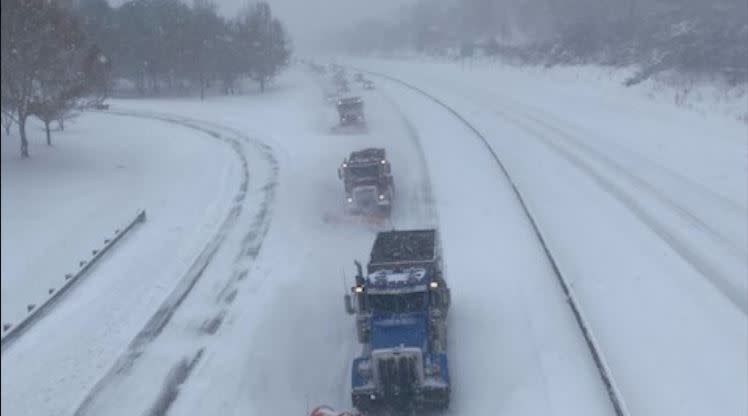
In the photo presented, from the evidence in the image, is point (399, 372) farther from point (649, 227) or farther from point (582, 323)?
point (649, 227)

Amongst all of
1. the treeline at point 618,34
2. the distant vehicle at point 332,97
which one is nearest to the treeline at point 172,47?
the distant vehicle at point 332,97

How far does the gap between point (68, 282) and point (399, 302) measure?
30.8ft

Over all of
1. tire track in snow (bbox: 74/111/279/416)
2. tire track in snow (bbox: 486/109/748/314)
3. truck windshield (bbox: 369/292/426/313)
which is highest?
truck windshield (bbox: 369/292/426/313)

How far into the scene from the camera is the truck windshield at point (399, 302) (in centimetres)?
1866

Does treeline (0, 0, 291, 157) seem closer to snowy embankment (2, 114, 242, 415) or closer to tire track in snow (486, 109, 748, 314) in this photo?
snowy embankment (2, 114, 242, 415)

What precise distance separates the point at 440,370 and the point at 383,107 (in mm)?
56424

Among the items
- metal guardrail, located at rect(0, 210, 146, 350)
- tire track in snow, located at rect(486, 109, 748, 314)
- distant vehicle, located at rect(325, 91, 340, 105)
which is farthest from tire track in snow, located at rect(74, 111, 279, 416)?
distant vehicle, located at rect(325, 91, 340, 105)

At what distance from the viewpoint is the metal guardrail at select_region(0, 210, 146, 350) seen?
15.6m

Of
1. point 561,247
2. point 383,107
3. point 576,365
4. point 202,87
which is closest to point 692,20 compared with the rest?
point 383,107

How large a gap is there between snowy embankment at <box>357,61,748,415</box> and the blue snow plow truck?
4313mm

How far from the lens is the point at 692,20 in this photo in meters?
78.9

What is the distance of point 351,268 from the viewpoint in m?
28.0

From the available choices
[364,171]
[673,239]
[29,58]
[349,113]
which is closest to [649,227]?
[673,239]

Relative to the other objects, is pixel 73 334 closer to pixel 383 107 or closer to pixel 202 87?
pixel 383 107
